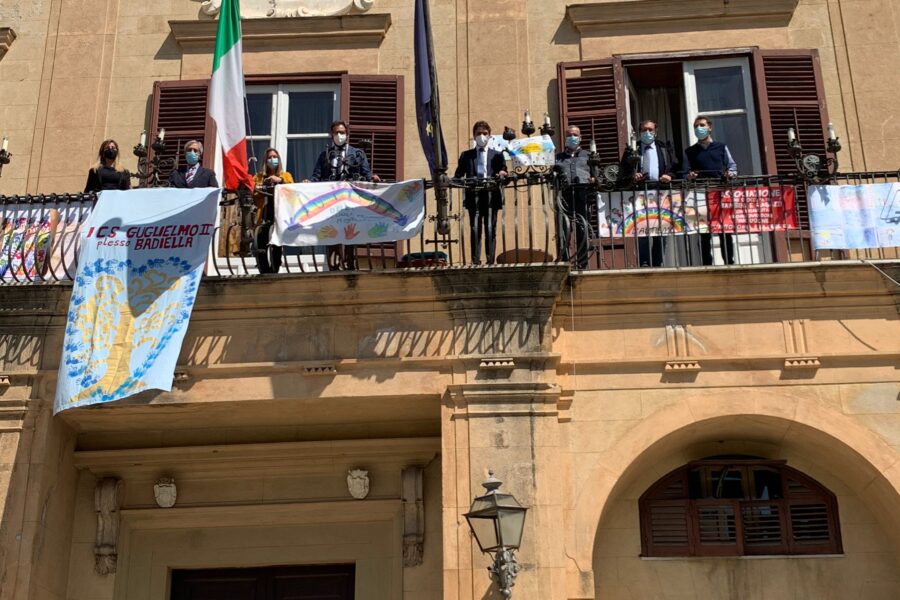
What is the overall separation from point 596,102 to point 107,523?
20.5ft

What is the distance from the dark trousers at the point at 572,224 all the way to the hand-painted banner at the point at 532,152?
0.56 m

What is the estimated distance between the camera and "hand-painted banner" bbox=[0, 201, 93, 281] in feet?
35.5

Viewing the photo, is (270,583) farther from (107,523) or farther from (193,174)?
(193,174)

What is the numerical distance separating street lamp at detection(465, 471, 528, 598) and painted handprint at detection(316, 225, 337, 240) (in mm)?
2650

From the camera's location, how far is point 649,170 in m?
11.4

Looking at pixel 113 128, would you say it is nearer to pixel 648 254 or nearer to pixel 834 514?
pixel 648 254

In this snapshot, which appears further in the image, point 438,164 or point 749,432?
point 749,432

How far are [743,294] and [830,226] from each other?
100 cm

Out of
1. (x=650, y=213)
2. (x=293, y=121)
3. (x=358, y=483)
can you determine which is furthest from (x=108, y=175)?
(x=650, y=213)

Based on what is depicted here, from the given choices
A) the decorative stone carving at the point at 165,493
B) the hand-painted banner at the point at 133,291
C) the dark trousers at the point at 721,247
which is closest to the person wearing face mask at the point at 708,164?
the dark trousers at the point at 721,247

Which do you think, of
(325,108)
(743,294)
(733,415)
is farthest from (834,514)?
(325,108)

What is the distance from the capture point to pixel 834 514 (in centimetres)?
1059

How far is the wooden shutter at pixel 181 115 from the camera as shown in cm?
1277

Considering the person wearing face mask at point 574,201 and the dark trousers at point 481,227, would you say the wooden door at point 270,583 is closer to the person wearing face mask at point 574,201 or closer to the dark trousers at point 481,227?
the dark trousers at point 481,227
